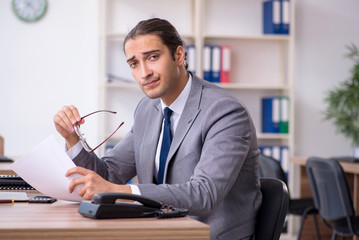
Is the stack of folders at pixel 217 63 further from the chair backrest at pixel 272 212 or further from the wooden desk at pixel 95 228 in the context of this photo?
the wooden desk at pixel 95 228

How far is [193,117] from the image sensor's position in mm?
1811

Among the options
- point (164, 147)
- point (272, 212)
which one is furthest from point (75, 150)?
point (272, 212)

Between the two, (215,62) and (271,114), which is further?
(271,114)

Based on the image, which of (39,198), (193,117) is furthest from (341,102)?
(39,198)

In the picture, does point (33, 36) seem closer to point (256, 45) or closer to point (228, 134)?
point (256, 45)

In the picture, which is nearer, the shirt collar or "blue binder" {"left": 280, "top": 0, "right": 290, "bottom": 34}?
the shirt collar

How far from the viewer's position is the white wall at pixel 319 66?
5.54 meters

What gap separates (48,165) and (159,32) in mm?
617

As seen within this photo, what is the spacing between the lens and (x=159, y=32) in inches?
74.0

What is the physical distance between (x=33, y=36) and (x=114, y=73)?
79 cm

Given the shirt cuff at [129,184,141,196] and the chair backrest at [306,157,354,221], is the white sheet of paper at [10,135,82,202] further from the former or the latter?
the chair backrest at [306,157,354,221]

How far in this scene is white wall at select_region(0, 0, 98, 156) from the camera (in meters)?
5.16

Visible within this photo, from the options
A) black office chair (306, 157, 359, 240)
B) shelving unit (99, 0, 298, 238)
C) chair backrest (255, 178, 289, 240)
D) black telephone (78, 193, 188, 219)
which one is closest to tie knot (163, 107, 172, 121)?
chair backrest (255, 178, 289, 240)

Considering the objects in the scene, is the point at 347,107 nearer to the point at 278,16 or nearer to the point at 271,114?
the point at 271,114
